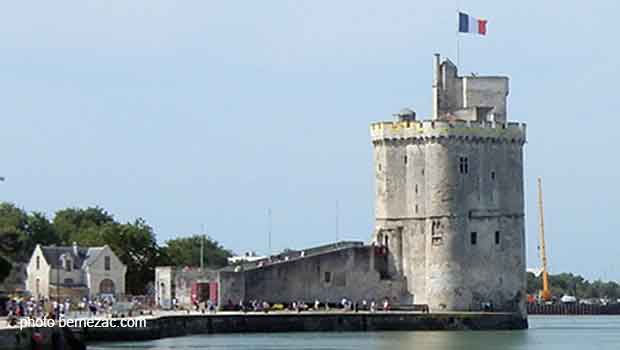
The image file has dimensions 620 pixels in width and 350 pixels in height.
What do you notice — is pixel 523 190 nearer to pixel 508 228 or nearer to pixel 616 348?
pixel 508 228

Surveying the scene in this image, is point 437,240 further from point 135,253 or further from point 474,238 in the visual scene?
point 135,253

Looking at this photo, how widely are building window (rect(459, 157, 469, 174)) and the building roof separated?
21861 mm

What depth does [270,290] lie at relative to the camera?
269 feet

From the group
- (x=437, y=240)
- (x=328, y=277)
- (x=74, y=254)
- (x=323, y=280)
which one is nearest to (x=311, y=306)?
(x=323, y=280)

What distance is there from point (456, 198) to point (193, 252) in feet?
139

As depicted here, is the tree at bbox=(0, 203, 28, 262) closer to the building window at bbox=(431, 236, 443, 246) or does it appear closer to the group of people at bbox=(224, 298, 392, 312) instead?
the group of people at bbox=(224, 298, 392, 312)

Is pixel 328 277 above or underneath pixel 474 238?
underneath

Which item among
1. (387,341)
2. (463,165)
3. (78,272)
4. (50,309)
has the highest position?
(463,165)

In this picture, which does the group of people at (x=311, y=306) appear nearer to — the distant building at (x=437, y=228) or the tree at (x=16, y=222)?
the distant building at (x=437, y=228)

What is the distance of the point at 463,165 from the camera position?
270 feet

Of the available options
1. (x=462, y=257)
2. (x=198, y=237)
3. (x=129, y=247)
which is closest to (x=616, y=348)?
(x=462, y=257)

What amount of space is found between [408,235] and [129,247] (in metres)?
22.3

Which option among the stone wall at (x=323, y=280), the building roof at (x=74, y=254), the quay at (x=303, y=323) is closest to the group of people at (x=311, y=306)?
the stone wall at (x=323, y=280)

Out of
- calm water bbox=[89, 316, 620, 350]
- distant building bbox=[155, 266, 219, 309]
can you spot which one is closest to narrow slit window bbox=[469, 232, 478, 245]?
calm water bbox=[89, 316, 620, 350]
